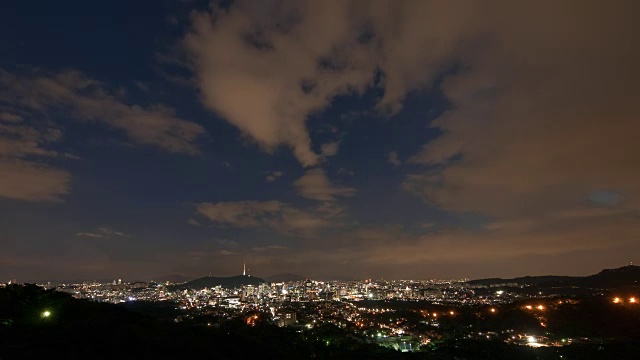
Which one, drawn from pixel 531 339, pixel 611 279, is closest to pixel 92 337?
pixel 531 339

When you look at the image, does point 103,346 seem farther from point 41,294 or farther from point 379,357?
point 379,357

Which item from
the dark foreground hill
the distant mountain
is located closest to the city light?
the dark foreground hill

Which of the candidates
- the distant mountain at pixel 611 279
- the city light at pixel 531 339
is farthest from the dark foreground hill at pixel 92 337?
the distant mountain at pixel 611 279

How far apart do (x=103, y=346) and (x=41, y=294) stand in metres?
17.1

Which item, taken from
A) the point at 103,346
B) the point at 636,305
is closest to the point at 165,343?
the point at 103,346

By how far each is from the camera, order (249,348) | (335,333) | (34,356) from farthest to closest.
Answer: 1. (335,333)
2. (249,348)
3. (34,356)

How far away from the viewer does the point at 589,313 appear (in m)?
69.4

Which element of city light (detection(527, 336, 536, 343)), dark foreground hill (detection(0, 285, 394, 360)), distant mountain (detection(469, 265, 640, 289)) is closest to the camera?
dark foreground hill (detection(0, 285, 394, 360))

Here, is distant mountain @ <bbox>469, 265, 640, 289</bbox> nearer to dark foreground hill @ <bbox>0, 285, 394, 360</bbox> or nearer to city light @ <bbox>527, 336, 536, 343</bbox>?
city light @ <bbox>527, 336, 536, 343</bbox>

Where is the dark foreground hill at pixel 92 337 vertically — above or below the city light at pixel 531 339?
above

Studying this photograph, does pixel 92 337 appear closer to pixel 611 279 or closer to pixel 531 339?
pixel 531 339

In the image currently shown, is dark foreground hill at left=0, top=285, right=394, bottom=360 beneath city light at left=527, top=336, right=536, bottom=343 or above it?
above

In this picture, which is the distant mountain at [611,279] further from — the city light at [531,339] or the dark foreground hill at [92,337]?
the dark foreground hill at [92,337]

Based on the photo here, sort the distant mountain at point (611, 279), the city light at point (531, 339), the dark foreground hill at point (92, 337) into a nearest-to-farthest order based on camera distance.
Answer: the dark foreground hill at point (92, 337) → the city light at point (531, 339) → the distant mountain at point (611, 279)
